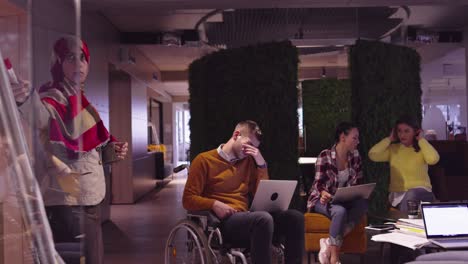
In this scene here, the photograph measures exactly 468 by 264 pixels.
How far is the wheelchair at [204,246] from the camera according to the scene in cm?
343

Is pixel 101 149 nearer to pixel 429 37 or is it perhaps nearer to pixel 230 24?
pixel 230 24

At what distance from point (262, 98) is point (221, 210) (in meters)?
3.04

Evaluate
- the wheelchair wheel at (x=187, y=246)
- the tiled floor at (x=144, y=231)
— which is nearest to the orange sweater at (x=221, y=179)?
the wheelchair wheel at (x=187, y=246)

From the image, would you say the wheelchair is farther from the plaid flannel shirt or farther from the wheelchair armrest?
the plaid flannel shirt

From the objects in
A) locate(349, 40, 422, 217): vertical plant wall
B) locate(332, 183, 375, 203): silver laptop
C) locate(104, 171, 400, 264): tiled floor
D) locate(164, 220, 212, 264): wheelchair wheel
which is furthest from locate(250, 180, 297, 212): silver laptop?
locate(349, 40, 422, 217): vertical plant wall

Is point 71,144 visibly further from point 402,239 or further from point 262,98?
point 262,98

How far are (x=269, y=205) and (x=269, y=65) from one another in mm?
2995

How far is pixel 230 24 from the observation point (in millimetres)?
8320

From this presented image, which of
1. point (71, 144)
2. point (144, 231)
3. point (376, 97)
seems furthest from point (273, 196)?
point (144, 231)

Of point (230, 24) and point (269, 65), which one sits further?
point (230, 24)

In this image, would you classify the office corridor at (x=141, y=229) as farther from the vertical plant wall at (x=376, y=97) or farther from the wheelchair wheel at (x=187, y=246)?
the vertical plant wall at (x=376, y=97)

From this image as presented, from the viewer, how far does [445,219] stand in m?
3.14

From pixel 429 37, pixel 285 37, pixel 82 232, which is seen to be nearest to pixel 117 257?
pixel 285 37

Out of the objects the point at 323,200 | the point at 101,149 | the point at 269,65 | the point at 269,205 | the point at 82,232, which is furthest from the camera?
the point at 269,65
